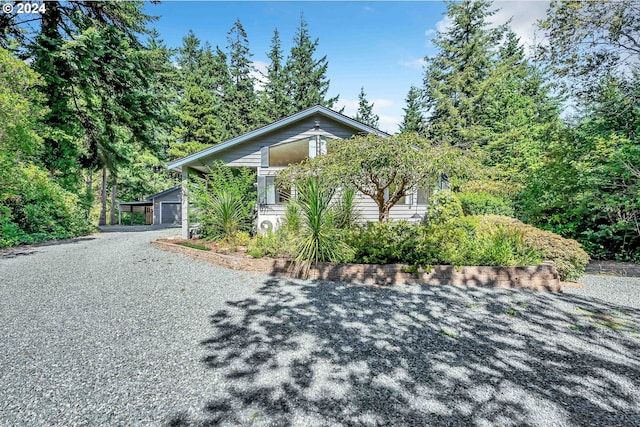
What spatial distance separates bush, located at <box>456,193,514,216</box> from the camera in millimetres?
10039

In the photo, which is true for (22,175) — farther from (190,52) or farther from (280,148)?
(190,52)

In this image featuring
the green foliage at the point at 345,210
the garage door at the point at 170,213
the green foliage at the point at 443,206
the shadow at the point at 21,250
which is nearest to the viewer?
the green foliage at the point at 345,210

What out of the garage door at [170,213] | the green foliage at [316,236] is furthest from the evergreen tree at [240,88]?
the green foliage at [316,236]

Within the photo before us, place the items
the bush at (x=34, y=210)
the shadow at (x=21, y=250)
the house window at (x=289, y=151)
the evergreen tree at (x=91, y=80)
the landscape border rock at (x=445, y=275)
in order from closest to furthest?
the landscape border rock at (x=445, y=275), the shadow at (x=21, y=250), the bush at (x=34, y=210), the house window at (x=289, y=151), the evergreen tree at (x=91, y=80)

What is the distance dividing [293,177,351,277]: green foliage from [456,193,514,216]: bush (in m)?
7.33

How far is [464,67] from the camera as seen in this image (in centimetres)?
2052

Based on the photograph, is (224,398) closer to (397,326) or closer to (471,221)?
(397,326)

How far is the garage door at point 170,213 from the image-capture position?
2464cm

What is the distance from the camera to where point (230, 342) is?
2.98 m

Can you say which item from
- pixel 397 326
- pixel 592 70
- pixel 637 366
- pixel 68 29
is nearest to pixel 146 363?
pixel 397 326

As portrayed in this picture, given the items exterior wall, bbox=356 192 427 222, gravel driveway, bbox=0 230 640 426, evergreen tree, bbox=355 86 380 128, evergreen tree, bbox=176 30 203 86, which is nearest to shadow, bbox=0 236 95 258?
gravel driveway, bbox=0 230 640 426

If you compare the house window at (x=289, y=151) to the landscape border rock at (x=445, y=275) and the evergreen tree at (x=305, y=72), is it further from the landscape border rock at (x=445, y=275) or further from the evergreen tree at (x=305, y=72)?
the evergreen tree at (x=305, y=72)

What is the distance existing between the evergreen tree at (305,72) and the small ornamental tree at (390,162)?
20.6 meters

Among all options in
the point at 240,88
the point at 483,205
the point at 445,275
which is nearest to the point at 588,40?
the point at 483,205
